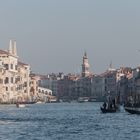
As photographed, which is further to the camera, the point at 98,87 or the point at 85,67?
the point at 85,67

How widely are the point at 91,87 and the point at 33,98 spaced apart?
45520mm

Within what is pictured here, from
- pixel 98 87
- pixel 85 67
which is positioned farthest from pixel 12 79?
pixel 85 67

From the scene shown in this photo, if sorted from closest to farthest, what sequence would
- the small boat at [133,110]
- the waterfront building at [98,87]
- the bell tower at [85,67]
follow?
1. the small boat at [133,110]
2. the waterfront building at [98,87]
3. the bell tower at [85,67]

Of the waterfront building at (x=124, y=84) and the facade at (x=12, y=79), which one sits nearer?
the facade at (x=12, y=79)

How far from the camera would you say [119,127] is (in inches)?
1626

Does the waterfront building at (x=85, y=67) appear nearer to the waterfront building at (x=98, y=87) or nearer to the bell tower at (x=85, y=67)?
the bell tower at (x=85, y=67)

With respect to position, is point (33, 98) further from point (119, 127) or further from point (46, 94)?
point (119, 127)

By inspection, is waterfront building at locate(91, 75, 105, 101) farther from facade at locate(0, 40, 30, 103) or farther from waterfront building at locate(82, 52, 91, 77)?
facade at locate(0, 40, 30, 103)

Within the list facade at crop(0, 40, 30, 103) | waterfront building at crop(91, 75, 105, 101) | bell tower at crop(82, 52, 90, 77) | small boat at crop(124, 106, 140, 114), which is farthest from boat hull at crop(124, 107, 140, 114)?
bell tower at crop(82, 52, 90, 77)

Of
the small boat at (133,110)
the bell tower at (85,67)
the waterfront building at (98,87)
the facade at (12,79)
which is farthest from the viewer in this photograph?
the bell tower at (85,67)

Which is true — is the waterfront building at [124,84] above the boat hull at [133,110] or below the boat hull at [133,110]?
above

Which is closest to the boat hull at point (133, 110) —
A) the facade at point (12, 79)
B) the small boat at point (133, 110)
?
the small boat at point (133, 110)

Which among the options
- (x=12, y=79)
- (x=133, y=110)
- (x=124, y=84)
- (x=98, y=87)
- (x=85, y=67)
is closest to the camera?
(x=133, y=110)

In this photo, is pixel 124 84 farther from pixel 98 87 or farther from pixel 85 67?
pixel 85 67
